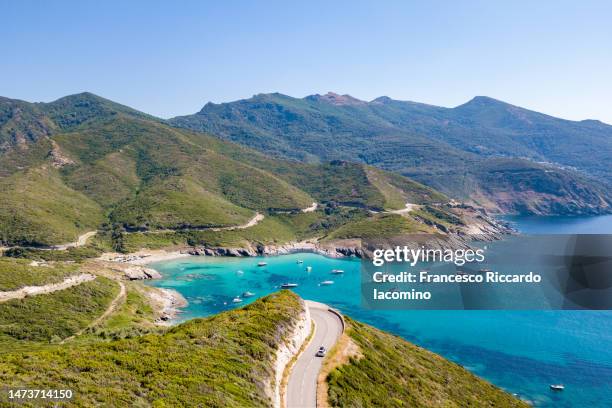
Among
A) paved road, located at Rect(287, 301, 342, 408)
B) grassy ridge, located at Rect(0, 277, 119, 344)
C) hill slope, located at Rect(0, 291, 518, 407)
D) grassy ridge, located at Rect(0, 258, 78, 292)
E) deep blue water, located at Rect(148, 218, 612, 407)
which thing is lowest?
deep blue water, located at Rect(148, 218, 612, 407)

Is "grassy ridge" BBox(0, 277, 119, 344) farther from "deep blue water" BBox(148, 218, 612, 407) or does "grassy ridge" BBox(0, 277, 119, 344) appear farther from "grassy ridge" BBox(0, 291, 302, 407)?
"grassy ridge" BBox(0, 291, 302, 407)

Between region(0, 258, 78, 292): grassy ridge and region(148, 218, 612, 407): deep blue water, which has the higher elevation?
region(0, 258, 78, 292): grassy ridge

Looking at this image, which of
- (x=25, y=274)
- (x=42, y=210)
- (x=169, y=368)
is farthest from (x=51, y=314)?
(x=42, y=210)

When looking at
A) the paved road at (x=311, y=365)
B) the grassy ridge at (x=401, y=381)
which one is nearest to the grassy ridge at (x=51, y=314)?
the paved road at (x=311, y=365)

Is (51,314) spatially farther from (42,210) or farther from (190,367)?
(42,210)

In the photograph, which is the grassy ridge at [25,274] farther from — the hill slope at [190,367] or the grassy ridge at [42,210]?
the hill slope at [190,367]

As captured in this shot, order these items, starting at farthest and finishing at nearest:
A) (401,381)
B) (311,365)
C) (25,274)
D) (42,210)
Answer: (42,210), (25,274), (401,381), (311,365)

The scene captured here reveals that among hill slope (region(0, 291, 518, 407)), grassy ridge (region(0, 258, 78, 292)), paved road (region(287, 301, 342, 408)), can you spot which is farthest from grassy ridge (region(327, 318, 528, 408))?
grassy ridge (region(0, 258, 78, 292))
